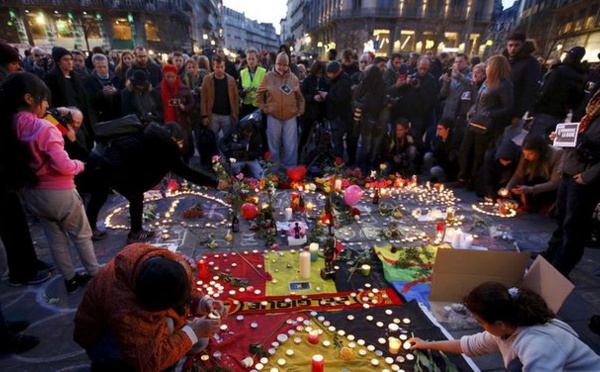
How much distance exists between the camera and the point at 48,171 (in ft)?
8.64

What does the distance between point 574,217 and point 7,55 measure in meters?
5.73

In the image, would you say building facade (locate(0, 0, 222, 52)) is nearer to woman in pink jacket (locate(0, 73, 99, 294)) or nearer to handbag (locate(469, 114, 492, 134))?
handbag (locate(469, 114, 492, 134))

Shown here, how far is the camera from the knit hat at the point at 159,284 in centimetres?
149

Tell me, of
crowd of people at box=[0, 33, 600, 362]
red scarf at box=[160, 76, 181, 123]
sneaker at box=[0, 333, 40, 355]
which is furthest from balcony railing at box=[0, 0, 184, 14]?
sneaker at box=[0, 333, 40, 355]

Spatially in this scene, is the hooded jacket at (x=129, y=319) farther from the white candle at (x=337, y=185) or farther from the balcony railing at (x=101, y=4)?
the balcony railing at (x=101, y=4)

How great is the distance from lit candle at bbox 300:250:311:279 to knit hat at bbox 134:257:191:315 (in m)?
1.69

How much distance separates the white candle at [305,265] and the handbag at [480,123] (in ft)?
13.0

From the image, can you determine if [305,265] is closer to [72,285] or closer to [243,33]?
[72,285]

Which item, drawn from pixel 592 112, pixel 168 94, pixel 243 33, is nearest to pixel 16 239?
pixel 168 94

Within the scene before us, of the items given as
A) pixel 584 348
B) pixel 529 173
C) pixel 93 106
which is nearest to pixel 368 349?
pixel 584 348

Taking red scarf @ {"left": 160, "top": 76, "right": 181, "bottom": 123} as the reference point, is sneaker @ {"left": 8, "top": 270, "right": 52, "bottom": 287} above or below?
below

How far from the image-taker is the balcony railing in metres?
28.0

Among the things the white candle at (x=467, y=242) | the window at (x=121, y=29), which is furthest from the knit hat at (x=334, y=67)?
the window at (x=121, y=29)

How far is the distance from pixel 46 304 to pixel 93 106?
13.1 ft
